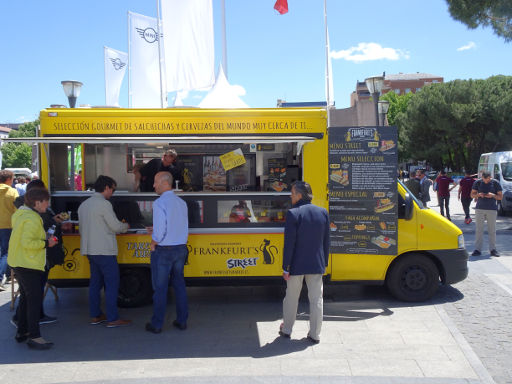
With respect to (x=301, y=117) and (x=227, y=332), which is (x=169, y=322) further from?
(x=301, y=117)

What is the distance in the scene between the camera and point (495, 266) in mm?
8602

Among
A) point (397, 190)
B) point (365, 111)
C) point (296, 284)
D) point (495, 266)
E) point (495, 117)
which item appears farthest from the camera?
point (495, 117)

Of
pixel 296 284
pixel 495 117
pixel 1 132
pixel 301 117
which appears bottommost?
pixel 296 284

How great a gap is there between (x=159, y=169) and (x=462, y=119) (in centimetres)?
4238

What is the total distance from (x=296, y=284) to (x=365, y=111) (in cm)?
868

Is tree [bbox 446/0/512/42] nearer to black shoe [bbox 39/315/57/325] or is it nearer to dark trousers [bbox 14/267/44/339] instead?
black shoe [bbox 39/315/57/325]

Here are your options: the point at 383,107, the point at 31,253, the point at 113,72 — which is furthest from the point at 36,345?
the point at 383,107

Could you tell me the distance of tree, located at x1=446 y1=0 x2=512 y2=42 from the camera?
46.5ft

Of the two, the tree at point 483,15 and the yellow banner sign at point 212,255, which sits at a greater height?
the tree at point 483,15

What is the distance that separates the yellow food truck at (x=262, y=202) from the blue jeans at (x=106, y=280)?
0.52 m

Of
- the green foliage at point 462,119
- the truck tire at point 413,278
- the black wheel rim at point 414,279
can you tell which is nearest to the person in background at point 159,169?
the truck tire at point 413,278

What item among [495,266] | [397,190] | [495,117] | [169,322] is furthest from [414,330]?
[495,117]

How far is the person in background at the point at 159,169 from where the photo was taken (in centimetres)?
626

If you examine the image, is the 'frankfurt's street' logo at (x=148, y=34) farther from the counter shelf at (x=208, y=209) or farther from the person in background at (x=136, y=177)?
the counter shelf at (x=208, y=209)
